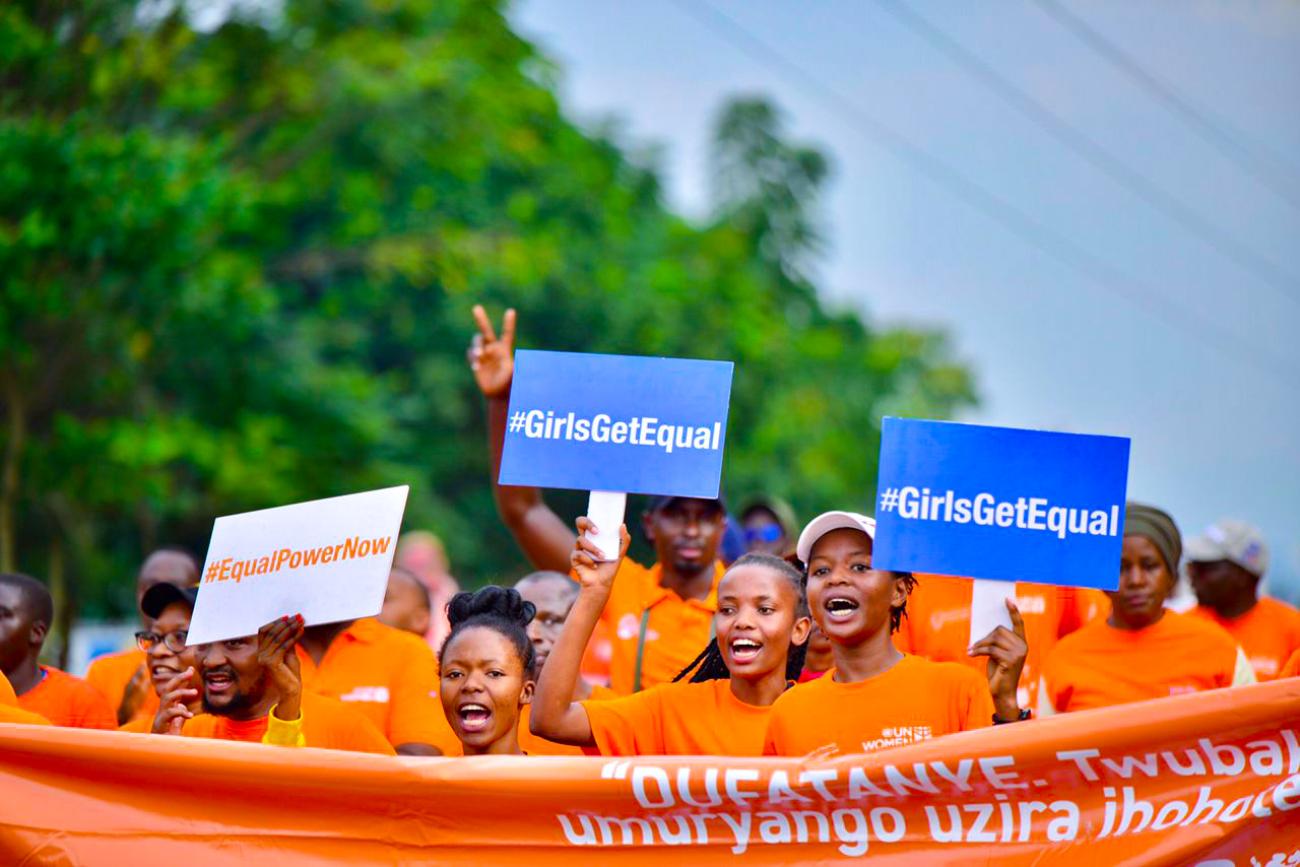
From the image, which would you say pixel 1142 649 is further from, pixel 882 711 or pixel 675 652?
pixel 882 711

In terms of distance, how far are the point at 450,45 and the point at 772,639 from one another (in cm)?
1727

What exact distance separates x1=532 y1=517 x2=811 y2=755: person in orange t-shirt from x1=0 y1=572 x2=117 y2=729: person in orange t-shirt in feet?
7.99

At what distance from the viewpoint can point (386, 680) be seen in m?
6.56

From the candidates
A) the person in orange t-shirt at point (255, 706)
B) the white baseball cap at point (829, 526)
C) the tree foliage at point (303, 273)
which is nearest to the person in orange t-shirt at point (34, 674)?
the person in orange t-shirt at point (255, 706)

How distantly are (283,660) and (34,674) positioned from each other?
1.97m

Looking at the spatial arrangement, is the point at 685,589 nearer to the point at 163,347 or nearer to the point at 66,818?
the point at 66,818

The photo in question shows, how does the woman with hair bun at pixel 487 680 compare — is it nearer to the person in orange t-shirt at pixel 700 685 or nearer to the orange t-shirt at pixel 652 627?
the person in orange t-shirt at pixel 700 685

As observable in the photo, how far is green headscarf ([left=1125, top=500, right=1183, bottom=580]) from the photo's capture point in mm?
6824

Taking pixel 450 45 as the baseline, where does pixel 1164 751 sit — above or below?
below

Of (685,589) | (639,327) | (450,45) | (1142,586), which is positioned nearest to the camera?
(1142,586)

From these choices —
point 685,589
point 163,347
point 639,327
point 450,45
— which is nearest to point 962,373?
point 639,327

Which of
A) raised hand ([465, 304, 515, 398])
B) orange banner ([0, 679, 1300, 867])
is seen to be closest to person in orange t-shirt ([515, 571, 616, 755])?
raised hand ([465, 304, 515, 398])

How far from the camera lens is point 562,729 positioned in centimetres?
511

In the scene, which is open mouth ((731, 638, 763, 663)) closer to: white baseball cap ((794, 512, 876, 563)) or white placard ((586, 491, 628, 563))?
white baseball cap ((794, 512, 876, 563))
